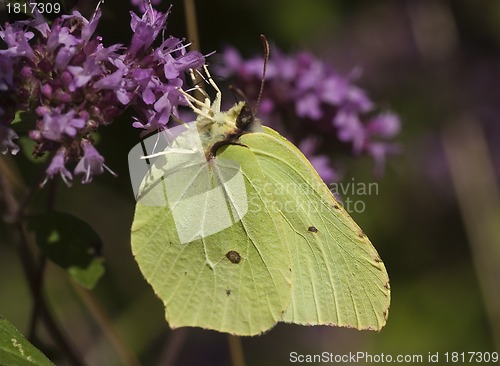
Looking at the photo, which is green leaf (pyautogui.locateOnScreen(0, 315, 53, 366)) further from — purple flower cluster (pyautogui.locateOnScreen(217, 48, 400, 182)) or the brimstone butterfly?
purple flower cluster (pyautogui.locateOnScreen(217, 48, 400, 182))

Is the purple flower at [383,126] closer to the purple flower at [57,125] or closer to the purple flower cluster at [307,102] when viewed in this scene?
the purple flower cluster at [307,102]

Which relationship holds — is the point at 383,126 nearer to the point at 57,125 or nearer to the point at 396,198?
the point at 396,198

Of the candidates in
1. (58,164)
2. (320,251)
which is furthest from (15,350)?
(320,251)

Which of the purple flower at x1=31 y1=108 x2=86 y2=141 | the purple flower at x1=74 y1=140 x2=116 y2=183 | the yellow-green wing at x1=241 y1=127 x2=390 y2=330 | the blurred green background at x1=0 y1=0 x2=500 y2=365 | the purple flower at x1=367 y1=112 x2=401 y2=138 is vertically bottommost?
the blurred green background at x1=0 y1=0 x2=500 y2=365

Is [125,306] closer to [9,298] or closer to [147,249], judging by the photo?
[9,298]

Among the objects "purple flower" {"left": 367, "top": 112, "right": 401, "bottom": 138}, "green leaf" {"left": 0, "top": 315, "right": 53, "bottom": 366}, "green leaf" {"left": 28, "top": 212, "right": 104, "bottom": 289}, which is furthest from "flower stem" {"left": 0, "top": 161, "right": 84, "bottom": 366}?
Result: "purple flower" {"left": 367, "top": 112, "right": 401, "bottom": 138}

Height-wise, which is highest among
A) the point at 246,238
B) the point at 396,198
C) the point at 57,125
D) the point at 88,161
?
the point at 57,125

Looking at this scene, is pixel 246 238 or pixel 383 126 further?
pixel 383 126
